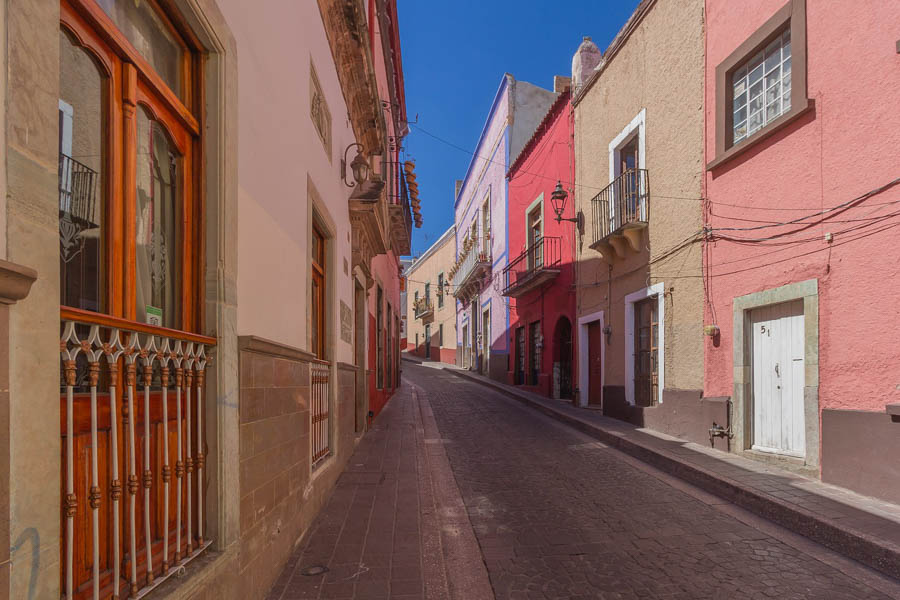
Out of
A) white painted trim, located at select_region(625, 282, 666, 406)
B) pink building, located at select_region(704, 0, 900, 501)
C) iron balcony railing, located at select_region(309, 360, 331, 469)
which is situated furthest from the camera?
white painted trim, located at select_region(625, 282, 666, 406)

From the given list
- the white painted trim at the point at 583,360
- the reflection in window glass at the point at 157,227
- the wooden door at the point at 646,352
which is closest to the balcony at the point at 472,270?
the white painted trim at the point at 583,360

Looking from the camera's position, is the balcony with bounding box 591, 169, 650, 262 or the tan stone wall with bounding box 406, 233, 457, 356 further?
the tan stone wall with bounding box 406, 233, 457, 356

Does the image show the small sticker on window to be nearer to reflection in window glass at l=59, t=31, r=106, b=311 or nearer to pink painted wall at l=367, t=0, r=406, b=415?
reflection in window glass at l=59, t=31, r=106, b=311

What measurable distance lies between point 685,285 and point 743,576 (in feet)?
18.2

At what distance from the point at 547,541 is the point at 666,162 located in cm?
696

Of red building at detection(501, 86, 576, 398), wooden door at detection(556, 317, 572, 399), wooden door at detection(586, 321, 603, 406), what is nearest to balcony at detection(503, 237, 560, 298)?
red building at detection(501, 86, 576, 398)

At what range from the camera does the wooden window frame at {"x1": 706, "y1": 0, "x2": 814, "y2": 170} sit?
6.06 meters

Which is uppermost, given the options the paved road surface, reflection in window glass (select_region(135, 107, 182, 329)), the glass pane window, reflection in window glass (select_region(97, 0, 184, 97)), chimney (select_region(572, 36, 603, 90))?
chimney (select_region(572, 36, 603, 90))

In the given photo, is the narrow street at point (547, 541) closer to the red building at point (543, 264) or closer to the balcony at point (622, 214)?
the balcony at point (622, 214)

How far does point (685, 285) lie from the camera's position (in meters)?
8.41

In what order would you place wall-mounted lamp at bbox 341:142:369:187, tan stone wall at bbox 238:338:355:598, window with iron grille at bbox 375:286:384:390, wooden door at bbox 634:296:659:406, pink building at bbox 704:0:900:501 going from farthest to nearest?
window with iron grille at bbox 375:286:384:390
wooden door at bbox 634:296:659:406
wall-mounted lamp at bbox 341:142:369:187
pink building at bbox 704:0:900:501
tan stone wall at bbox 238:338:355:598

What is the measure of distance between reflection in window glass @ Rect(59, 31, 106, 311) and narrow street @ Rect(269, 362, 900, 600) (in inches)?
86.4

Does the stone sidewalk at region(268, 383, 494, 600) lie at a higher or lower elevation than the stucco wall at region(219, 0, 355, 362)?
lower

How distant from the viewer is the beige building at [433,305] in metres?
34.0
